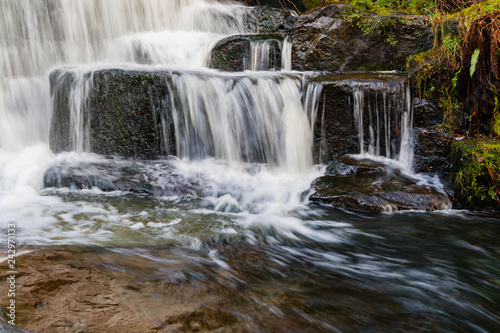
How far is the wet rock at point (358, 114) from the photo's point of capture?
5.53 meters

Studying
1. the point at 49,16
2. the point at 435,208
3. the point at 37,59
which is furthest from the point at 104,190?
the point at 49,16

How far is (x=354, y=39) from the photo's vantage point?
690 centimetres

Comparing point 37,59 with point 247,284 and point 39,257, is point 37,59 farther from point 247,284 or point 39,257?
point 247,284

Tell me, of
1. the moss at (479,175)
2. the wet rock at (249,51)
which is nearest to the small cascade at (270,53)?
the wet rock at (249,51)

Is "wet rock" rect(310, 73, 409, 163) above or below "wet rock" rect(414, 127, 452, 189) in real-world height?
above

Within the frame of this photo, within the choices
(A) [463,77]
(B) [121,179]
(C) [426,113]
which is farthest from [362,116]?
(B) [121,179]

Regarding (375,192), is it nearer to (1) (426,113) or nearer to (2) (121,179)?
(1) (426,113)

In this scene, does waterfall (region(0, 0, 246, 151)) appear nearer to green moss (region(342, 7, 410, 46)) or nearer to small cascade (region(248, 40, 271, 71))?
small cascade (region(248, 40, 271, 71))

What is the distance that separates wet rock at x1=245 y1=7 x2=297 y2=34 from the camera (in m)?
9.02

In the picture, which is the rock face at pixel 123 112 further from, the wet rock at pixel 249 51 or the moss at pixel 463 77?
the moss at pixel 463 77

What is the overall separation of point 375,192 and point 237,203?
68.4 inches

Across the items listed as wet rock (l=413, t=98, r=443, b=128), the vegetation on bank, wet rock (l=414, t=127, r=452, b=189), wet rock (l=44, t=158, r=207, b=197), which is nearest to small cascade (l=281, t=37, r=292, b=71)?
the vegetation on bank

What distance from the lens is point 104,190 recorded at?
4.92 meters

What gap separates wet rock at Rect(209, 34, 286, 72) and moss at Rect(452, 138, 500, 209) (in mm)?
4075
